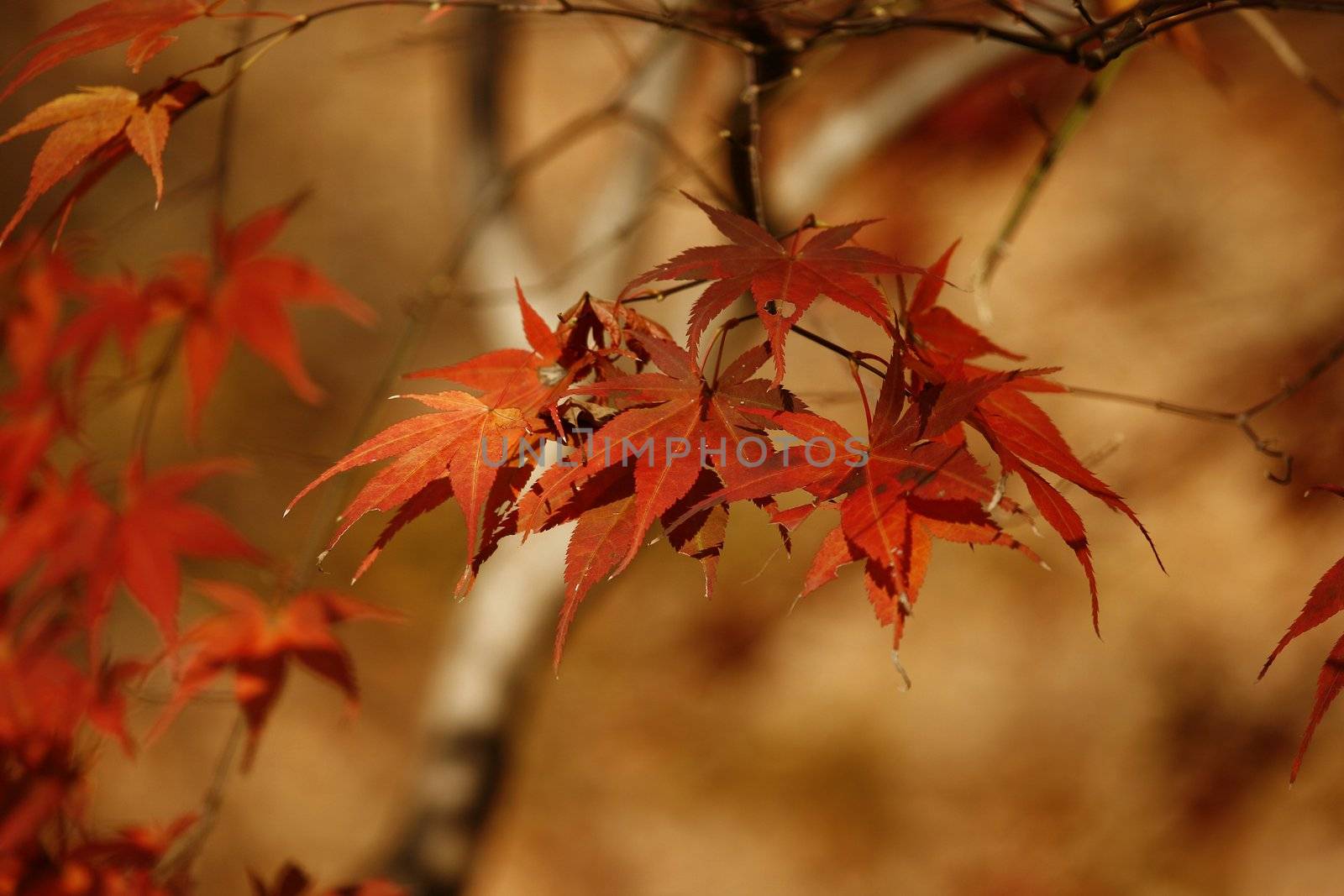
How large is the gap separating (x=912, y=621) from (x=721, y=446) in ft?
7.20

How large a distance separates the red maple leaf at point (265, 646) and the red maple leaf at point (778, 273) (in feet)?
1.96

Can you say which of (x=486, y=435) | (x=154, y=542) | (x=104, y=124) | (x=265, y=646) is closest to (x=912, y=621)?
(x=265, y=646)

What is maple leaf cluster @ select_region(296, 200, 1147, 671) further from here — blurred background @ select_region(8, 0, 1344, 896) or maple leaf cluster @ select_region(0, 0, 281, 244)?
blurred background @ select_region(8, 0, 1344, 896)

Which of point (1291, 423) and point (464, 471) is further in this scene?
point (1291, 423)

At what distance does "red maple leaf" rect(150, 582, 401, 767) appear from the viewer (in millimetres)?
1019

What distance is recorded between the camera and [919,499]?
0.57 meters

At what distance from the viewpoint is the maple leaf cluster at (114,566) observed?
100cm

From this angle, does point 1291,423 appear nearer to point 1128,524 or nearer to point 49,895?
point 1128,524

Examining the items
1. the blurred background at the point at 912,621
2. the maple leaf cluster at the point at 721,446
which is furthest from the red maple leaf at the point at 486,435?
the blurred background at the point at 912,621

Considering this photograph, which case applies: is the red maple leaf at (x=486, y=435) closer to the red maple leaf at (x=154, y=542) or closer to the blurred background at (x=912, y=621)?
the red maple leaf at (x=154, y=542)

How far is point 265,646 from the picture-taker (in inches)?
42.3

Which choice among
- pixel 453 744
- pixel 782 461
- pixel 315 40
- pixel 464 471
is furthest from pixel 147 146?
pixel 315 40

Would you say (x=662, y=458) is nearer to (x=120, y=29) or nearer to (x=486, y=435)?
(x=486, y=435)

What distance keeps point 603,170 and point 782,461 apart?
3.50 metres
